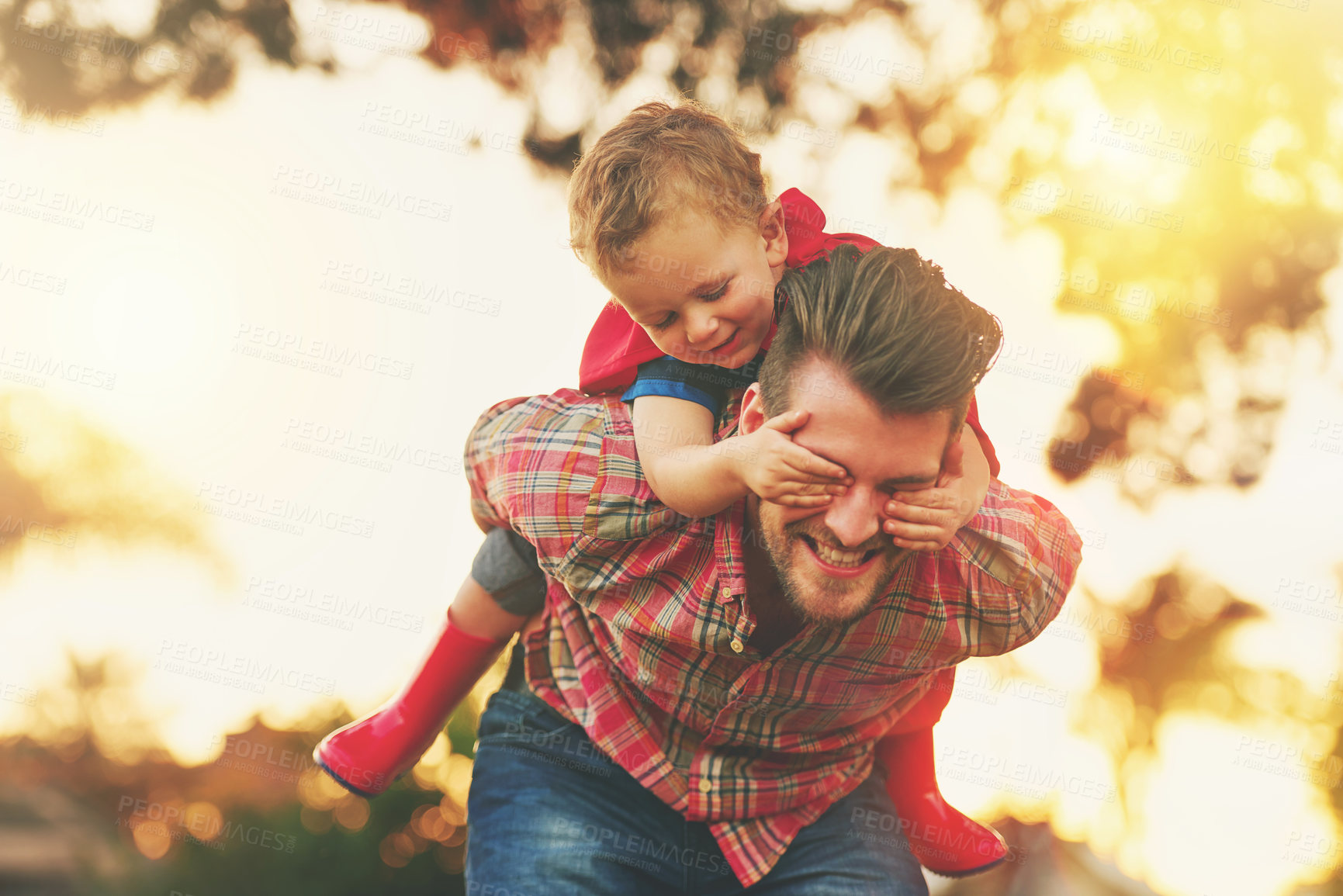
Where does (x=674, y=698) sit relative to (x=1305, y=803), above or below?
above

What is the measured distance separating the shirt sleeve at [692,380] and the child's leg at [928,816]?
882 mm

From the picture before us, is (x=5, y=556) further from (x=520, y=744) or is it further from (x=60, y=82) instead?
(x=520, y=744)

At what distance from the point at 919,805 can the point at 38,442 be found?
3.93m

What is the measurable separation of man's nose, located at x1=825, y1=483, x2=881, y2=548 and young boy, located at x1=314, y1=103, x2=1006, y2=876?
19 millimetres

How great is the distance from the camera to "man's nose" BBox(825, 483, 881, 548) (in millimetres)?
1294

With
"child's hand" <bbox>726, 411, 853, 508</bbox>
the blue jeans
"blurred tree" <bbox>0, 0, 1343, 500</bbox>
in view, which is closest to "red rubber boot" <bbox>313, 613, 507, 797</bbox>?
the blue jeans

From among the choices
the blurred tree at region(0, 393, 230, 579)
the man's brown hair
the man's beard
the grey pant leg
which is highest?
the man's brown hair

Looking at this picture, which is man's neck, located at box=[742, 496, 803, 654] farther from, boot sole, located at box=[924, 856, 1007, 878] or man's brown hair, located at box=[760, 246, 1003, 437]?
boot sole, located at box=[924, 856, 1007, 878]

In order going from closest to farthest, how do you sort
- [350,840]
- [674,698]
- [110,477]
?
[674,698], [350,840], [110,477]

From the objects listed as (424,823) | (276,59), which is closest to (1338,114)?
(276,59)

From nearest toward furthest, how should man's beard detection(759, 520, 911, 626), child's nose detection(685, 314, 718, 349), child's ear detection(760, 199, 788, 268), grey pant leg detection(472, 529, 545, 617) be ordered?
man's beard detection(759, 520, 911, 626) → child's nose detection(685, 314, 718, 349) → child's ear detection(760, 199, 788, 268) → grey pant leg detection(472, 529, 545, 617)

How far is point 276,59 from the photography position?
3.60 meters

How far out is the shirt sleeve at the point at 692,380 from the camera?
5.18ft

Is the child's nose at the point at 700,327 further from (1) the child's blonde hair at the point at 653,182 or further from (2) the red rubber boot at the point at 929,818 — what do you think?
(2) the red rubber boot at the point at 929,818
